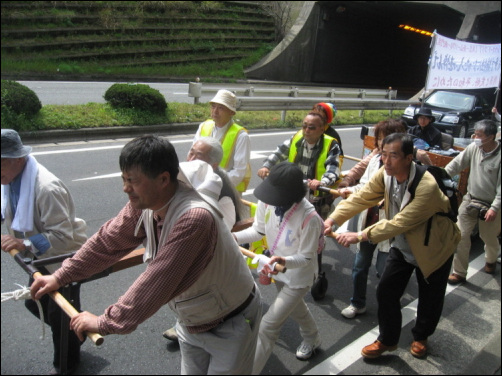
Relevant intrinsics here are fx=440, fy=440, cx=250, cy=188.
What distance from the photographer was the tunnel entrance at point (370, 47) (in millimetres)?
14953

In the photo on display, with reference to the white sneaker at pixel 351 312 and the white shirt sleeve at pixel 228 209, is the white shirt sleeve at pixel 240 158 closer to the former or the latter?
the white shirt sleeve at pixel 228 209

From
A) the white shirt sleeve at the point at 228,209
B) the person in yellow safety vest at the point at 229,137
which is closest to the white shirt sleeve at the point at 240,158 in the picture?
the person in yellow safety vest at the point at 229,137

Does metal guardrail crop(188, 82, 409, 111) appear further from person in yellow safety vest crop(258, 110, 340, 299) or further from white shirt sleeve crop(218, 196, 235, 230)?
white shirt sleeve crop(218, 196, 235, 230)

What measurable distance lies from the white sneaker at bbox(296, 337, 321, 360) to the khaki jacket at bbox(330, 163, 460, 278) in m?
0.93

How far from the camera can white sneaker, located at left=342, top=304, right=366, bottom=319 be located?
3971mm

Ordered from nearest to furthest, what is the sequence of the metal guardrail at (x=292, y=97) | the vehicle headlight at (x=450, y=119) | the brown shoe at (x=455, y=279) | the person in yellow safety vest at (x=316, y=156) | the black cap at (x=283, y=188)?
1. the black cap at (x=283, y=188)
2. the person in yellow safety vest at (x=316, y=156)
3. the brown shoe at (x=455, y=279)
4. the vehicle headlight at (x=450, y=119)
5. the metal guardrail at (x=292, y=97)

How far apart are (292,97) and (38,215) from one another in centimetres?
1266

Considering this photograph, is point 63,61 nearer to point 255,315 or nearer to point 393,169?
point 255,315

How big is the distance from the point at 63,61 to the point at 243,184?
241cm

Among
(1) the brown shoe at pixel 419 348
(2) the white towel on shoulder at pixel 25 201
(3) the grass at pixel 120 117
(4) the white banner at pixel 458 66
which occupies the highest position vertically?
(4) the white banner at pixel 458 66

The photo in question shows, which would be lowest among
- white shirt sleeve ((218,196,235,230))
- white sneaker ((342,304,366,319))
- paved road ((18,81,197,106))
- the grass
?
white sneaker ((342,304,366,319))

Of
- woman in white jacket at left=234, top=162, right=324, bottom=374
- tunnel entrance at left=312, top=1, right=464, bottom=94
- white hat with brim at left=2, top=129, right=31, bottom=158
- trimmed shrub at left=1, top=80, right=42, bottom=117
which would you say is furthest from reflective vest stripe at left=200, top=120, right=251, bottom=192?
tunnel entrance at left=312, top=1, right=464, bottom=94

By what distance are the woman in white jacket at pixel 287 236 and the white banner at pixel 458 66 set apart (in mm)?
5068

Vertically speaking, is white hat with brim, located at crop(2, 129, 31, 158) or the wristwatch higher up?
white hat with brim, located at crop(2, 129, 31, 158)
